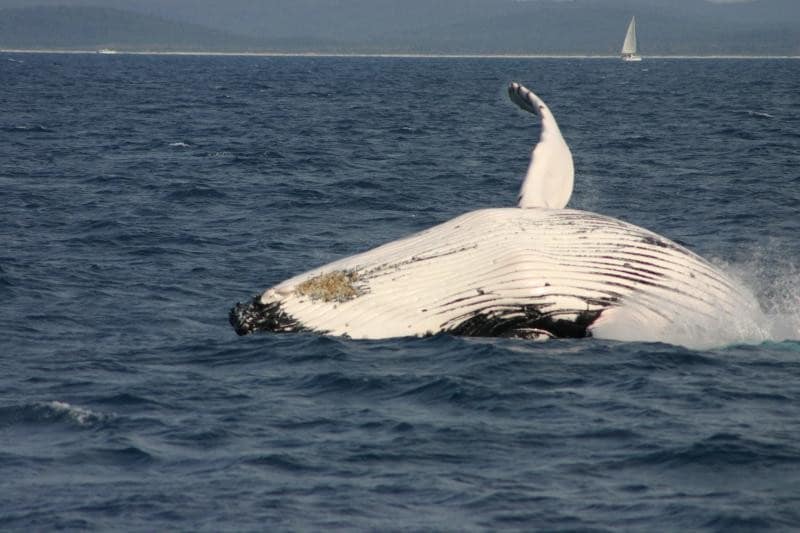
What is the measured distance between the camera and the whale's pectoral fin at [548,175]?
1137cm

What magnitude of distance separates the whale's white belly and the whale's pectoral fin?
0.75m

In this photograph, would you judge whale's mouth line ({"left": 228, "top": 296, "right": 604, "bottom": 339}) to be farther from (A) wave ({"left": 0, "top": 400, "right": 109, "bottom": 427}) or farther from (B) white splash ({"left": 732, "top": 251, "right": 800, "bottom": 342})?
(B) white splash ({"left": 732, "top": 251, "right": 800, "bottom": 342})

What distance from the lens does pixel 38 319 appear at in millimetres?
13031

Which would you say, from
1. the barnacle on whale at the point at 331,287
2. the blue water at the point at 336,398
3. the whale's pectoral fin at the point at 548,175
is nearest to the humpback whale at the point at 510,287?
the barnacle on whale at the point at 331,287

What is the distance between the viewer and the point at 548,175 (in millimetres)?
11641

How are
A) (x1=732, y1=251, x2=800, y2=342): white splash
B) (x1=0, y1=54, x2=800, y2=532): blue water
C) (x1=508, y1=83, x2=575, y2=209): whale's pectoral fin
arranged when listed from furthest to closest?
(x1=732, y1=251, x2=800, y2=342): white splash < (x1=508, y1=83, x2=575, y2=209): whale's pectoral fin < (x1=0, y1=54, x2=800, y2=532): blue water

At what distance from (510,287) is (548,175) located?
1.91 m

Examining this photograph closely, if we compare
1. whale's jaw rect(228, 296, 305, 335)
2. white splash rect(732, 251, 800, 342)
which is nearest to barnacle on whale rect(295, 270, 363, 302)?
whale's jaw rect(228, 296, 305, 335)

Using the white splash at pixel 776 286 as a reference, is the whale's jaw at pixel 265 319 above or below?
above

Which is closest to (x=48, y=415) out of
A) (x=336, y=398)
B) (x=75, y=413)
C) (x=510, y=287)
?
(x=75, y=413)

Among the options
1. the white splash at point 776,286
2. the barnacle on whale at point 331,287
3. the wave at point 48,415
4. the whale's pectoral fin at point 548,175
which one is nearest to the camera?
the wave at point 48,415

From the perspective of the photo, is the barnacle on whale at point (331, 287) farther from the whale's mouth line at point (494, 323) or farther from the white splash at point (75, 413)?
the white splash at point (75, 413)

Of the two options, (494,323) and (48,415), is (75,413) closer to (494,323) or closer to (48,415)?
(48,415)

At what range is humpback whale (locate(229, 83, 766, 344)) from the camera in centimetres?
1009
